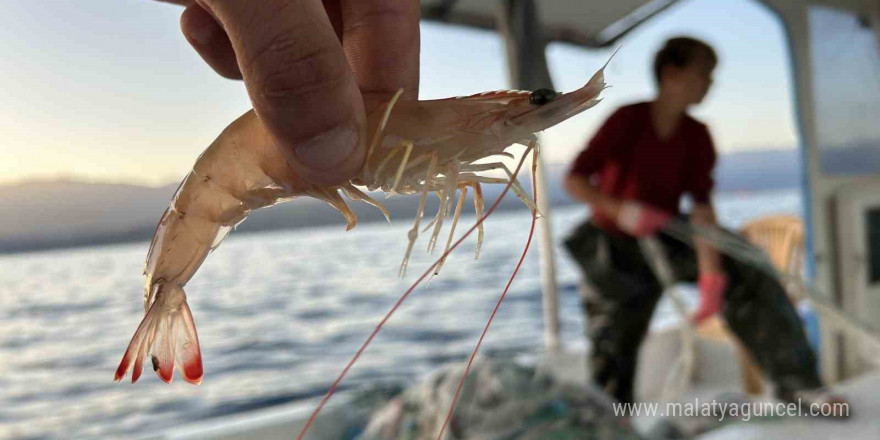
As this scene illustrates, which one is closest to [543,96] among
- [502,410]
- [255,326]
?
[502,410]

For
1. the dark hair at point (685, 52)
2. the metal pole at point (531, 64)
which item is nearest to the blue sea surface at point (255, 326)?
the metal pole at point (531, 64)

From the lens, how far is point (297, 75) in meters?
0.27

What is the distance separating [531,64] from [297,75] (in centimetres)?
170

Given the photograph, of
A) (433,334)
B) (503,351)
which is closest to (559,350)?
(503,351)

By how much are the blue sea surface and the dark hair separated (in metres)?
0.47

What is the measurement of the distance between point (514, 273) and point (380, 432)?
0.92m

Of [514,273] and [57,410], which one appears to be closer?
[514,273]

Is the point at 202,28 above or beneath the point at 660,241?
above

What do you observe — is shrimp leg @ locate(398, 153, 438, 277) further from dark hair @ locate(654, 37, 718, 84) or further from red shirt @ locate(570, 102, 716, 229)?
dark hair @ locate(654, 37, 718, 84)

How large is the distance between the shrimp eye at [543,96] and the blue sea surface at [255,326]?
106 centimetres

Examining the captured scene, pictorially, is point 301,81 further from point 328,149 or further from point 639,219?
point 639,219

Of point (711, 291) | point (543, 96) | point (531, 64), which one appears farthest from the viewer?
point (531, 64)

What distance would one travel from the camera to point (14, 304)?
11.1 feet

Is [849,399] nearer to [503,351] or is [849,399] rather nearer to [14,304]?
[503,351]
